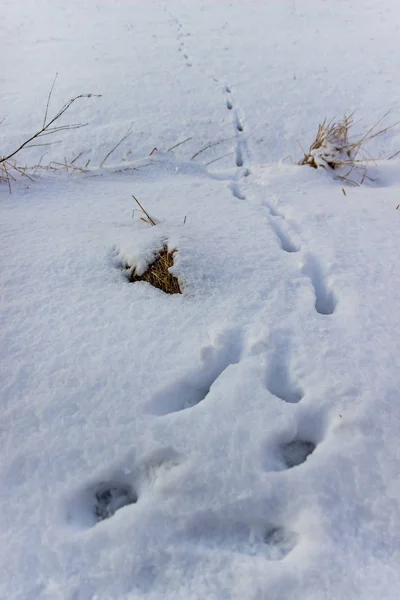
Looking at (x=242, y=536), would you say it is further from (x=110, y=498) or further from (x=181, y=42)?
(x=181, y=42)

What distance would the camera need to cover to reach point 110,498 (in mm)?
1167

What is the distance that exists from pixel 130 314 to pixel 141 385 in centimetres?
32

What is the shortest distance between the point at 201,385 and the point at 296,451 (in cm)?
36

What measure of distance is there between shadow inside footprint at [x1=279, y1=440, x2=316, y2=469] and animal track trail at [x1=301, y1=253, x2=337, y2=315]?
0.58m

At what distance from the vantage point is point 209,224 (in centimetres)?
212

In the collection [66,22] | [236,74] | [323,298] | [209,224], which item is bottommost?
[323,298]

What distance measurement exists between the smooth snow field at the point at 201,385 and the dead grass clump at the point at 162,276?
52 mm

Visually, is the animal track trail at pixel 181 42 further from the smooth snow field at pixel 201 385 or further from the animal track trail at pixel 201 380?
the animal track trail at pixel 201 380

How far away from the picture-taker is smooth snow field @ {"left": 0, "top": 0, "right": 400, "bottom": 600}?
1028mm

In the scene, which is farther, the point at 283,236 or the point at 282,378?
the point at 283,236

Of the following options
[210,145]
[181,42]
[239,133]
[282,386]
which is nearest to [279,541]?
[282,386]

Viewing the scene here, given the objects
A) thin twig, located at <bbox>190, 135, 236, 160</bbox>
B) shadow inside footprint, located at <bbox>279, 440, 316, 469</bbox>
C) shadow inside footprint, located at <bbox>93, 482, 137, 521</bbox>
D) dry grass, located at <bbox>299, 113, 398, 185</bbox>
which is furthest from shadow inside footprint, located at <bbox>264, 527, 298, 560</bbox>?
thin twig, located at <bbox>190, 135, 236, 160</bbox>

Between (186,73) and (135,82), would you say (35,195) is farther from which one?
(186,73)

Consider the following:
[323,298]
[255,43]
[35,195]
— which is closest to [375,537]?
[323,298]
